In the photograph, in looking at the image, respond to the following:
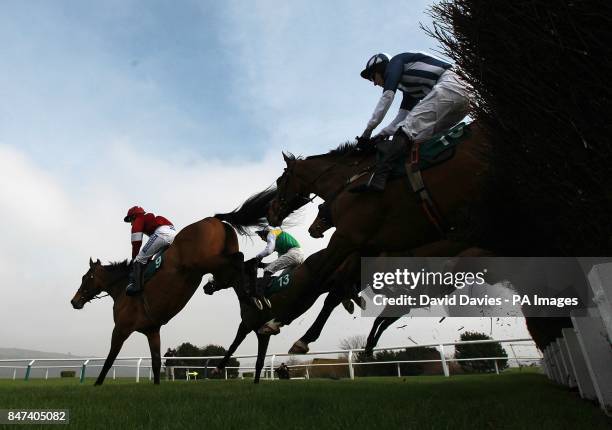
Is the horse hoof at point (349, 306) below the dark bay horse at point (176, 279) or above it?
below

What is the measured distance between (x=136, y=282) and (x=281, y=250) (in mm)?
2679

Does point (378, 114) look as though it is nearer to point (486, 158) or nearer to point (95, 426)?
point (486, 158)

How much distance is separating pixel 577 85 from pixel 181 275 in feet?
22.9

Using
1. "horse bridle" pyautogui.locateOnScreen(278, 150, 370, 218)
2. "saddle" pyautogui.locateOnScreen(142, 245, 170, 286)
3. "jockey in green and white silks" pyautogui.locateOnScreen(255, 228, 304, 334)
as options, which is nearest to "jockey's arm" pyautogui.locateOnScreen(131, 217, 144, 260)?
"saddle" pyautogui.locateOnScreen(142, 245, 170, 286)

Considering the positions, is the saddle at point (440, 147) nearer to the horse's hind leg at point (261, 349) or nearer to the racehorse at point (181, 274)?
the racehorse at point (181, 274)

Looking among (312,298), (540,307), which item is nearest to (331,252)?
(312,298)

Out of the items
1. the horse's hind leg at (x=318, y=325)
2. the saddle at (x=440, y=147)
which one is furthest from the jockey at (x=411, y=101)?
the horse's hind leg at (x=318, y=325)

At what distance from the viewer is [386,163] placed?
4367mm

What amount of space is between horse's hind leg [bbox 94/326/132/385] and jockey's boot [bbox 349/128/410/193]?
5.77 metres

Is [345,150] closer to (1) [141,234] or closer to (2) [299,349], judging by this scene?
(2) [299,349]

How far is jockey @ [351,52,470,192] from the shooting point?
4.37 metres

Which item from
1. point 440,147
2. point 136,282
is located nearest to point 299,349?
point 440,147

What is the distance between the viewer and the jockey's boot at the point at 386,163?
171 inches

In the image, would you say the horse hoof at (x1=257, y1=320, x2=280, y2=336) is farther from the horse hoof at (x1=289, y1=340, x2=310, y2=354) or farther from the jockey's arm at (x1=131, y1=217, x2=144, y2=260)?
the jockey's arm at (x1=131, y1=217, x2=144, y2=260)
